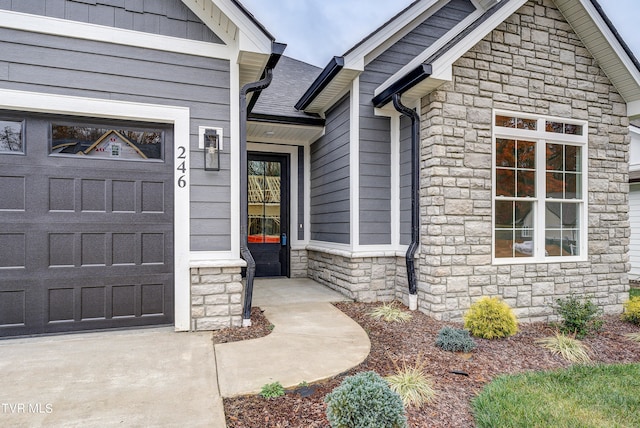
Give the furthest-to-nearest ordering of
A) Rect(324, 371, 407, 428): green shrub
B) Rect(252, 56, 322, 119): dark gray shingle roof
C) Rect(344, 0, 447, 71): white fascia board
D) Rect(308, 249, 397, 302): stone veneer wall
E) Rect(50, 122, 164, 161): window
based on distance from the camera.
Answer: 1. Rect(252, 56, 322, 119): dark gray shingle roof
2. Rect(308, 249, 397, 302): stone veneer wall
3. Rect(344, 0, 447, 71): white fascia board
4. Rect(50, 122, 164, 161): window
5. Rect(324, 371, 407, 428): green shrub

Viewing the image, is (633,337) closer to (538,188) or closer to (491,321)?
(491,321)

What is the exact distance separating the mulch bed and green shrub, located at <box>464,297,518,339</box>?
0.34 ft

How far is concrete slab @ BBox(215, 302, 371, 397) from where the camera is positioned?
117 inches

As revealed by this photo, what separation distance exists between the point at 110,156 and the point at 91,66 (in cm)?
97

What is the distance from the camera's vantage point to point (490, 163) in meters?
5.01

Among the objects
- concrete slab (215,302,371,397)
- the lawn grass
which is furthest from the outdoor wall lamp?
the lawn grass

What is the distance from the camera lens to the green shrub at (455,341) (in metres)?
3.76

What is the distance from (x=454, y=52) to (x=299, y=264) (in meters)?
4.93

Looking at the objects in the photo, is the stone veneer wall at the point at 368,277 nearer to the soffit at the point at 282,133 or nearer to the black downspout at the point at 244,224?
the black downspout at the point at 244,224

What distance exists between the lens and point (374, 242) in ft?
18.9

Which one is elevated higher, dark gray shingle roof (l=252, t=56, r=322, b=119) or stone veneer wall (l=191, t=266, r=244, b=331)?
dark gray shingle roof (l=252, t=56, r=322, b=119)

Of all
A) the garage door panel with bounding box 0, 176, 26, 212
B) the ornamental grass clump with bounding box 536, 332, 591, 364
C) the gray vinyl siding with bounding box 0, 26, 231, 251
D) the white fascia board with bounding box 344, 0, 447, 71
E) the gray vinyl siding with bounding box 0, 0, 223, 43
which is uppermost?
the white fascia board with bounding box 344, 0, 447, 71

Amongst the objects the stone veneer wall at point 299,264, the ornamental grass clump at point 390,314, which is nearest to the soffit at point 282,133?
the stone veneer wall at point 299,264

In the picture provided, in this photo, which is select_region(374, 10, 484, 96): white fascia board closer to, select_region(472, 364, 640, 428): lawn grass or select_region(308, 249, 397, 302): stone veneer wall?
select_region(308, 249, 397, 302): stone veneer wall
